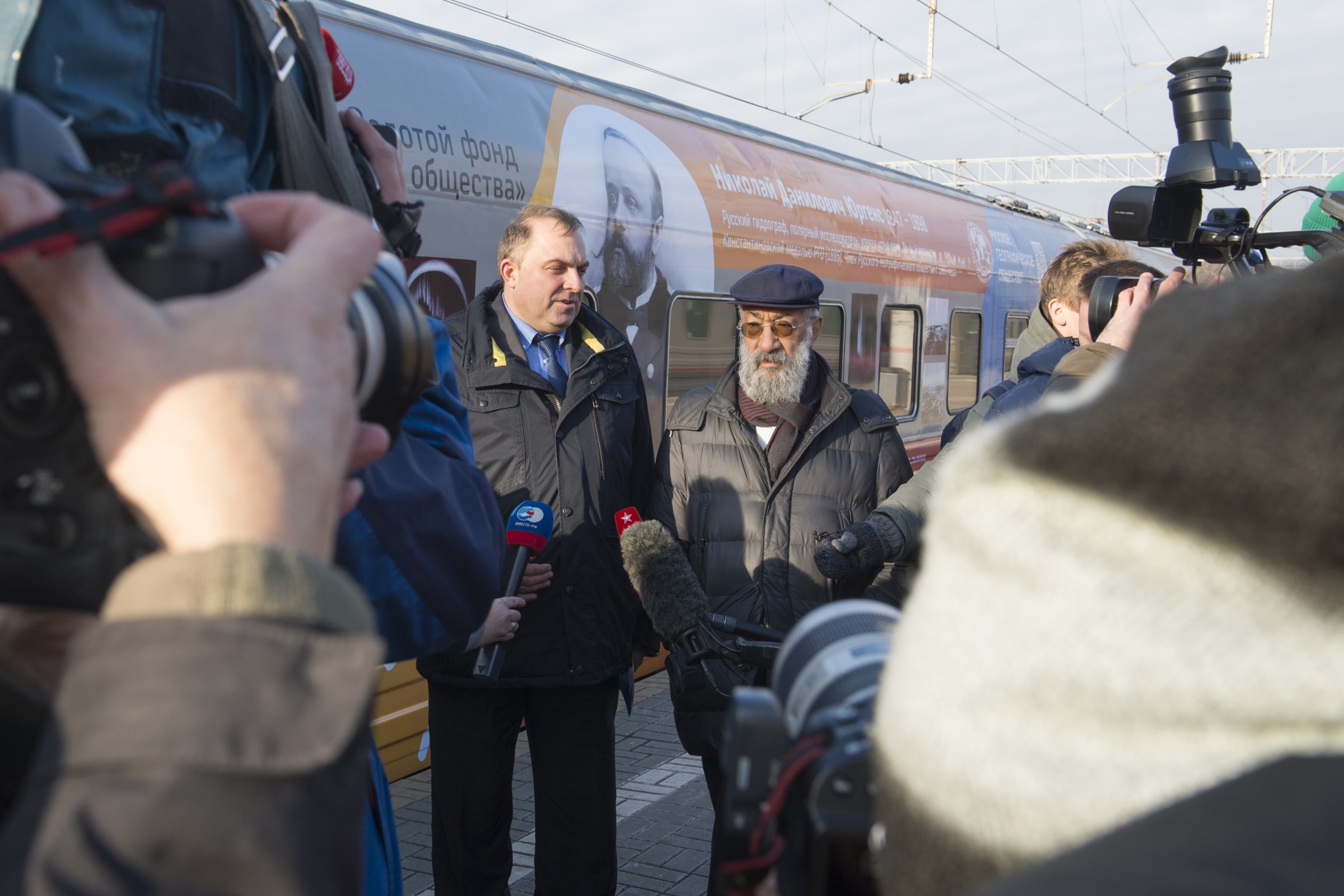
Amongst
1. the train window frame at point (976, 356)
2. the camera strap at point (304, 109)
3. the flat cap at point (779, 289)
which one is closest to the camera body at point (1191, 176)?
the flat cap at point (779, 289)

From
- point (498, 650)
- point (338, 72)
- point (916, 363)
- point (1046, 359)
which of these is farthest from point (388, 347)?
point (916, 363)

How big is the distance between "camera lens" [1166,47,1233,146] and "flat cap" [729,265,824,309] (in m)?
1.40

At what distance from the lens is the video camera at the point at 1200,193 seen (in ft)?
10.3

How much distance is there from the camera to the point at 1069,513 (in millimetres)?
569

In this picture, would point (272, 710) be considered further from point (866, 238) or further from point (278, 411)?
point (866, 238)

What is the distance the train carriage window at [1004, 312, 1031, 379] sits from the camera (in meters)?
10.3

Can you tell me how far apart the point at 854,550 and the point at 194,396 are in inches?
99.2

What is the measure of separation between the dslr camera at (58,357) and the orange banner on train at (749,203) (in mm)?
3893

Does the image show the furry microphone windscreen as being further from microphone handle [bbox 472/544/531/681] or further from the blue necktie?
the blue necktie

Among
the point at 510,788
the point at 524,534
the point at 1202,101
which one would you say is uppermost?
the point at 1202,101

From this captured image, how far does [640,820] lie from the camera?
13.7 feet

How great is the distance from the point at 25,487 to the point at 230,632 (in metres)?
0.20

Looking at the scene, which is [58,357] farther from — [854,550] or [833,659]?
[854,550]

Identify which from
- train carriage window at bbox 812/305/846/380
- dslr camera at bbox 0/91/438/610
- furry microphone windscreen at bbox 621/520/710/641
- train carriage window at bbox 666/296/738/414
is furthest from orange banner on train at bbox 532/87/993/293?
dslr camera at bbox 0/91/438/610
